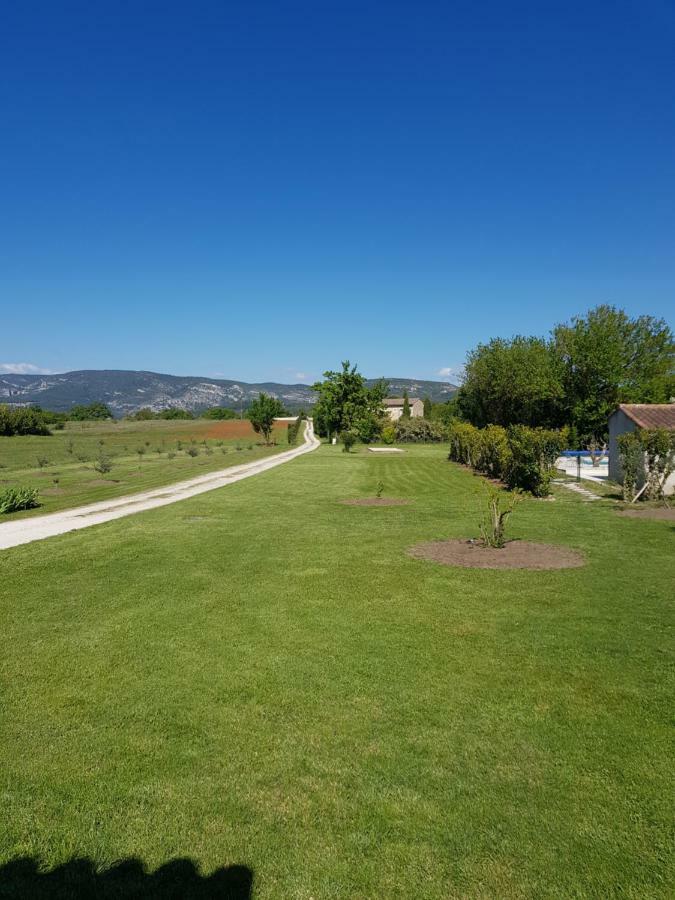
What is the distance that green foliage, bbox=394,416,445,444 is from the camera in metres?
73.4

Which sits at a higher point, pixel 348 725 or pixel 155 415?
pixel 155 415

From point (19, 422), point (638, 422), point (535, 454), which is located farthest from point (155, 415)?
point (638, 422)

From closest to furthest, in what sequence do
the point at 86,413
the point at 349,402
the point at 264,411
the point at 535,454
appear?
the point at 535,454 → the point at 264,411 → the point at 349,402 → the point at 86,413

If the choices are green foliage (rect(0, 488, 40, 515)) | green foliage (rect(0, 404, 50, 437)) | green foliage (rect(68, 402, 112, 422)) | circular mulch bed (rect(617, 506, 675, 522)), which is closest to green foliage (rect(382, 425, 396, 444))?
green foliage (rect(0, 404, 50, 437))

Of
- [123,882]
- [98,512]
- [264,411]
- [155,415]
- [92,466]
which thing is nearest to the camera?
[123,882]

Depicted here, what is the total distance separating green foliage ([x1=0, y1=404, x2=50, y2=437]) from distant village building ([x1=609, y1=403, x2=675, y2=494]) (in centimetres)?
6730

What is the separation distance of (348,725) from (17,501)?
55.7ft

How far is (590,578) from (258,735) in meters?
7.36

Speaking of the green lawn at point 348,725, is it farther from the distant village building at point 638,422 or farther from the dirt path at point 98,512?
the distant village building at point 638,422

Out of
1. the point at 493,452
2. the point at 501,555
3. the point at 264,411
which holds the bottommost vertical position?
the point at 501,555

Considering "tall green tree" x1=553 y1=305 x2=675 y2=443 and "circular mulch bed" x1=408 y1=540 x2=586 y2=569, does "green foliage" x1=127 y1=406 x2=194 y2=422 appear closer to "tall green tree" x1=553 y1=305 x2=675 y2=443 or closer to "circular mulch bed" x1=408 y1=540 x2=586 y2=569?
"tall green tree" x1=553 y1=305 x2=675 y2=443

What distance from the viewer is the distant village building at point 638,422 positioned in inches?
890

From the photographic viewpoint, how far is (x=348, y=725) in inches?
215

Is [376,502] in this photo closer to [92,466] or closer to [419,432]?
[92,466]
